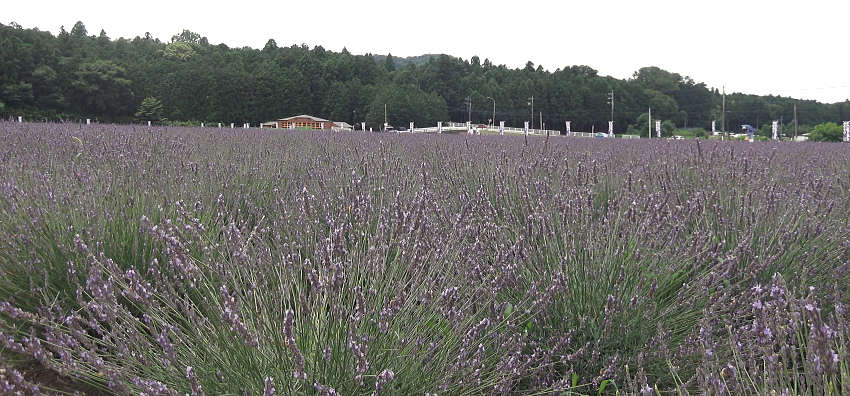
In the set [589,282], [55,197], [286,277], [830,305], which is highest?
[55,197]

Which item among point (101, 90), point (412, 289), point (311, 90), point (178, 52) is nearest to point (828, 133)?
point (412, 289)

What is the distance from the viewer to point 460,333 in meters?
1.73

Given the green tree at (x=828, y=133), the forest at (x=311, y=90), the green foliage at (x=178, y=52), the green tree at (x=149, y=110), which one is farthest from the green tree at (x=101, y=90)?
the green tree at (x=828, y=133)

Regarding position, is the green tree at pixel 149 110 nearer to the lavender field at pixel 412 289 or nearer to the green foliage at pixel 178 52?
the green foliage at pixel 178 52

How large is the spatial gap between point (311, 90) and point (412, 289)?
7451cm

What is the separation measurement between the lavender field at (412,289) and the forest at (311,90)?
45512mm

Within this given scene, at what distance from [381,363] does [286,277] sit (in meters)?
0.39

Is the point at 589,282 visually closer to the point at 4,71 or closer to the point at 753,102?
the point at 4,71

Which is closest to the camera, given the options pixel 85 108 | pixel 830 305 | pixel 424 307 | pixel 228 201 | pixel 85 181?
pixel 424 307

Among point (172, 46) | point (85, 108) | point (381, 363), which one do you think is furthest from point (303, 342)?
point (172, 46)

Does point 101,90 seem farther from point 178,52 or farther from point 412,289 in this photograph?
point 412,289

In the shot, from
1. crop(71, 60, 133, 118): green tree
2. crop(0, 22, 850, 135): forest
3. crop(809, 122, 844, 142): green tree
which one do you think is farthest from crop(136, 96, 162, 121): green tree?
crop(809, 122, 844, 142): green tree

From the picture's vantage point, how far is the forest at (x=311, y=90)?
51062 mm

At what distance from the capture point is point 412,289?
1.74 meters
